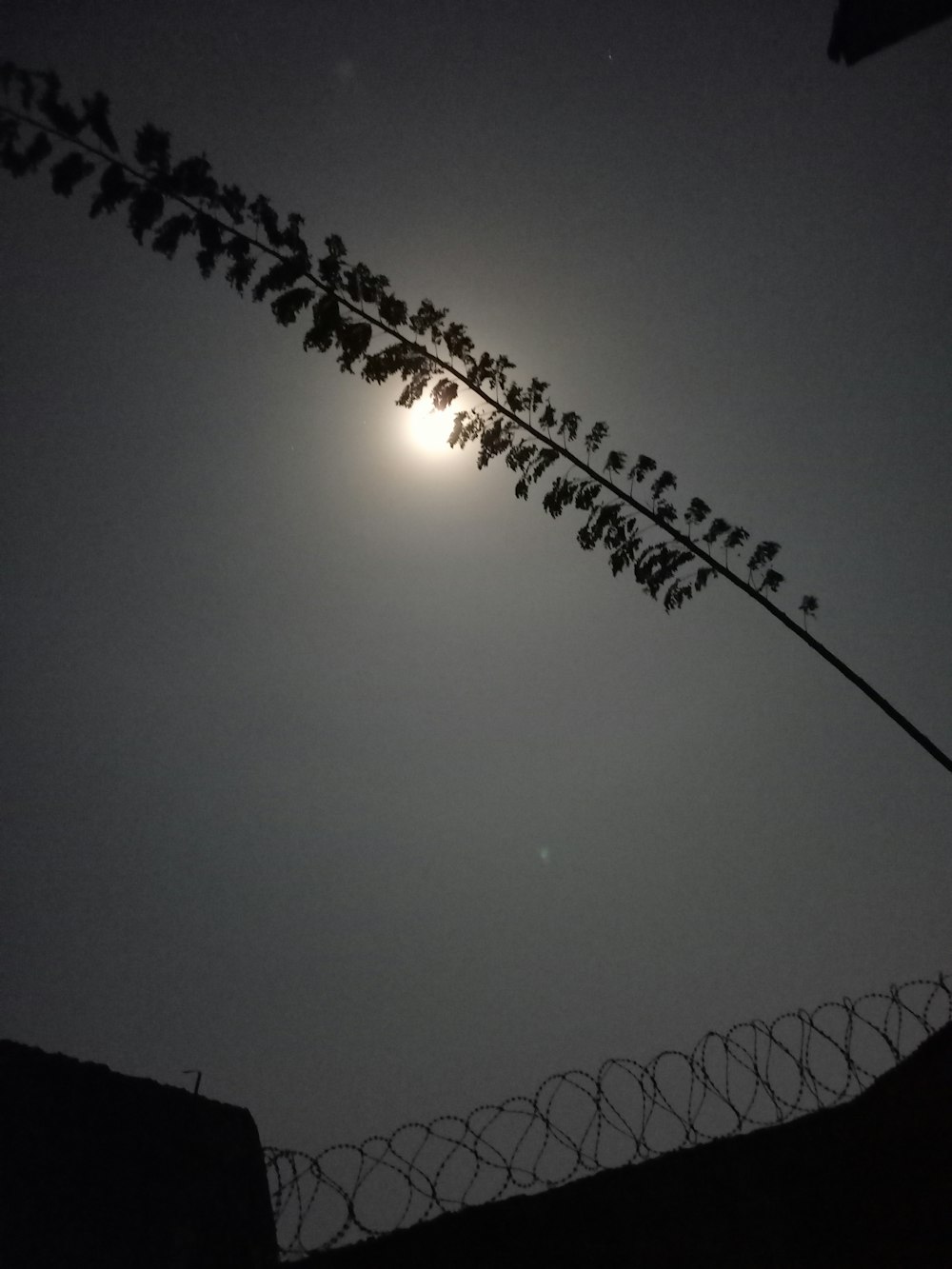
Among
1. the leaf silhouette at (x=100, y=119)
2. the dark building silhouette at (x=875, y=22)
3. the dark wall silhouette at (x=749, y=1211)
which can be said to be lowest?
the dark wall silhouette at (x=749, y=1211)

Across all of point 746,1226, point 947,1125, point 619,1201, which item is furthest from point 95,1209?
point 947,1125

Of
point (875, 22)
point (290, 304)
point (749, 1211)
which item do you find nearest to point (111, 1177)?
point (749, 1211)

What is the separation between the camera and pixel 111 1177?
394 centimetres

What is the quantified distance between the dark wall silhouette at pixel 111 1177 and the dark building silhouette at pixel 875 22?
1323 centimetres

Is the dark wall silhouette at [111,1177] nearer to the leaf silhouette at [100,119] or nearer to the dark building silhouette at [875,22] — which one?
the leaf silhouette at [100,119]

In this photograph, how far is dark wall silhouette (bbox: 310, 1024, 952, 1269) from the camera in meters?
3.25

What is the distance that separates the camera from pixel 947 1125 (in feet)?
11.1

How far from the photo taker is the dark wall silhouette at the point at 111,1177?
11.7ft

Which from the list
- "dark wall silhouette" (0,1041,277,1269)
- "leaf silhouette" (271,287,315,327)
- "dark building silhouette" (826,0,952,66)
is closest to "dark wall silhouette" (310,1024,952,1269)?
"dark wall silhouette" (0,1041,277,1269)

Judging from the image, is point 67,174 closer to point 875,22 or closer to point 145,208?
point 145,208


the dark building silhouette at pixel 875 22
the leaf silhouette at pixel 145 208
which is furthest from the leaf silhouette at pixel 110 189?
the dark building silhouette at pixel 875 22

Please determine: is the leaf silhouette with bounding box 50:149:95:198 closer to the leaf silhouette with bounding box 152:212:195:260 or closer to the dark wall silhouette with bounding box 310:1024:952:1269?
the leaf silhouette with bounding box 152:212:195:260

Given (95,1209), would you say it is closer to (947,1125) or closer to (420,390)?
(947,1125)

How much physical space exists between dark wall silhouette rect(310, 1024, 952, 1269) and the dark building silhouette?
1134 cm
